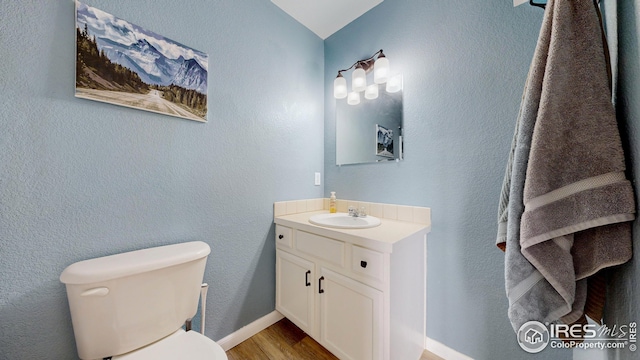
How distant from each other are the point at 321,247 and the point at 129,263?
2.86ft

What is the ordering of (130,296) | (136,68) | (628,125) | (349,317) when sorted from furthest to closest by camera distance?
(349,317), (136,68), (130,296), (628,125)

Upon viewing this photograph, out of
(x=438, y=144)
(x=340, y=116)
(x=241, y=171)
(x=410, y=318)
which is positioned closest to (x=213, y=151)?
(x=241, y=171)

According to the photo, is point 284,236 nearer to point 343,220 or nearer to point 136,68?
point 343,220

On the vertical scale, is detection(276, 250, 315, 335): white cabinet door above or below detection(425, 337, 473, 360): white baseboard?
above

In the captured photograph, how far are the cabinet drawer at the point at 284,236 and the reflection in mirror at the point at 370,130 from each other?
2.31 ft

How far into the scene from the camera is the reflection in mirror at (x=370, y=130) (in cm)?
152

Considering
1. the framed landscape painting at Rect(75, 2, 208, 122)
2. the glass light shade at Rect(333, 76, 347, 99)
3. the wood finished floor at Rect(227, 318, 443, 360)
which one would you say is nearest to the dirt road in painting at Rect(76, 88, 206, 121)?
the framed landscape painting at Rect(75, 2, 208, 122)

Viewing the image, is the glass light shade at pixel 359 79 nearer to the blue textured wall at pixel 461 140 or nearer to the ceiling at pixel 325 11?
the blue textured wall at pixel 461 140

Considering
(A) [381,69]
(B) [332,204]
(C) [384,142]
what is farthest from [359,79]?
(B) [332,204]

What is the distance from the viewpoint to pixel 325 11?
5.54 feet

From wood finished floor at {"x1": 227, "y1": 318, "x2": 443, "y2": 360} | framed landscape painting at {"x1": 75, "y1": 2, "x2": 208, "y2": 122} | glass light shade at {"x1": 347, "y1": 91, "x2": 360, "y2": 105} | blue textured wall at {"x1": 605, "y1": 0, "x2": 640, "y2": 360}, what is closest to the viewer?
blue textured wall at {"x1": 605, "y1": 0, "x2": 640, "y2": 360}

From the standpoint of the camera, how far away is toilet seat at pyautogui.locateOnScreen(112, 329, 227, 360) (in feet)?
2.77

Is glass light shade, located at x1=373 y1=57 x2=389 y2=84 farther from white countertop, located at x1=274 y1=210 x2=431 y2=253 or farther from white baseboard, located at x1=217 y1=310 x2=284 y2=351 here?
white baseboard, located at x1=217 y1=310 x2=284 y2=351

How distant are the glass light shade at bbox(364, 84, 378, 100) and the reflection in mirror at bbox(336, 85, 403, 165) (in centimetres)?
3
